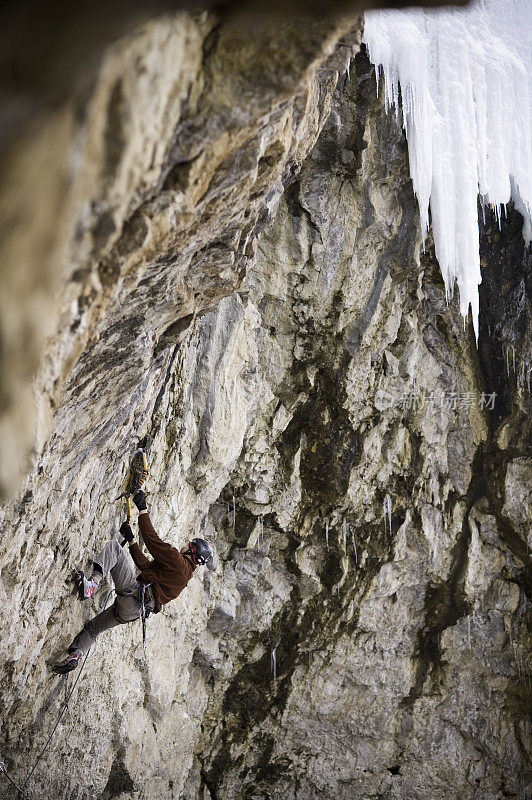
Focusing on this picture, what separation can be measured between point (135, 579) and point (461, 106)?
217 inches

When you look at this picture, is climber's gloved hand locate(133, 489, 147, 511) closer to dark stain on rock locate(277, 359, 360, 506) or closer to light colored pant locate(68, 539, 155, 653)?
light colored pant locate(68, 539, 155, 653)

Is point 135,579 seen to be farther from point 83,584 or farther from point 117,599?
point 83,584

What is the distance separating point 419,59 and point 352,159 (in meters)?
1.09

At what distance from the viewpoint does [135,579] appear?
4.73 m

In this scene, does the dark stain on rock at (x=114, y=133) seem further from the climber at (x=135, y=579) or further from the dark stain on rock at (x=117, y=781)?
the dark stain on rock at (x=117, y=781)

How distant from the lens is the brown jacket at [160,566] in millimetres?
4445

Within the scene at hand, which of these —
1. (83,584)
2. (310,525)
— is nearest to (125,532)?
(83,584)

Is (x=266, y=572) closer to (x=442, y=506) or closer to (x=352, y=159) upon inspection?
(x=442, y=506)

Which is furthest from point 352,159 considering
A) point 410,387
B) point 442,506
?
point 442,506

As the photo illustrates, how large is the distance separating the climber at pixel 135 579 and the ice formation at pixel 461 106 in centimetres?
420

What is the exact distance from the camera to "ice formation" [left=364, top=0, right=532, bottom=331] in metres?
6.04

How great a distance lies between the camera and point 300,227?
6.73m

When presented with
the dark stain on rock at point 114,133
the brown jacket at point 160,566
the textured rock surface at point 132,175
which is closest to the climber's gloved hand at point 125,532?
the brown jacket at point 160,566

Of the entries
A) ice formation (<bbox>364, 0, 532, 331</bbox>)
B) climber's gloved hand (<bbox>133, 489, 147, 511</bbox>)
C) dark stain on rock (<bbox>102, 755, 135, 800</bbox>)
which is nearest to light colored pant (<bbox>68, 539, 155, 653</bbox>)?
climber's gloved hand (<bbox>133, 489, 147, 511</bbox>)
